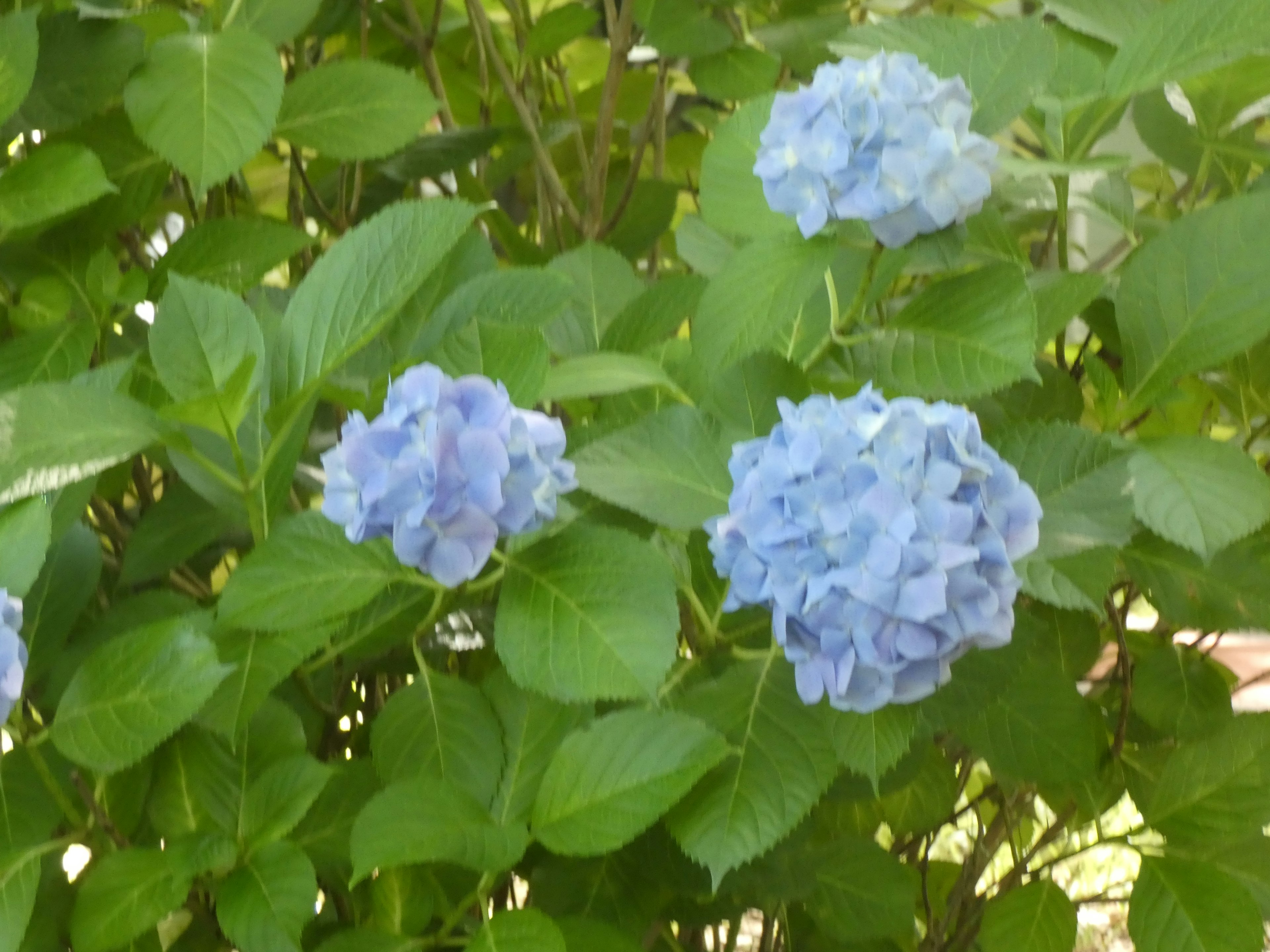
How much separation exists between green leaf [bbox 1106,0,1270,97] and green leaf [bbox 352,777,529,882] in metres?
0.49

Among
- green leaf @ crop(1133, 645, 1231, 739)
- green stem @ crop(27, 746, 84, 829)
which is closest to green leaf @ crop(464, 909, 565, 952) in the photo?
green stem @ crop(27, 746, 84, 829)

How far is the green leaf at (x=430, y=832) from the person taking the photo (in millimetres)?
453

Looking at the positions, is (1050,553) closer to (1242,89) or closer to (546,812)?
(546,812)

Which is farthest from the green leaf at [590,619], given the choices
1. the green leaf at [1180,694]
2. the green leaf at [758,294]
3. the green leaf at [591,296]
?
the green leaf at [1180,694]

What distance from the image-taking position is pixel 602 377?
1.61ft

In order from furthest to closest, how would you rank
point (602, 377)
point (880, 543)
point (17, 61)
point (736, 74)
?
point (736, 74) → point (17, 61) → point (602, 377) → point (880, 543)

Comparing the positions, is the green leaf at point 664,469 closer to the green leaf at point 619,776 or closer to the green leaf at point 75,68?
the green leaf at point 619,776

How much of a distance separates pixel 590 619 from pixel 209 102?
0.40 meters

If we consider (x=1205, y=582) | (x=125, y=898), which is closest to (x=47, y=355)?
(x=125, y=898)

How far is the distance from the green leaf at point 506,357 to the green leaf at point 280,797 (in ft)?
0.69

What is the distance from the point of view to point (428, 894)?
55 cm

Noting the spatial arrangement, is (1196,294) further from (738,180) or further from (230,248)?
(230,248)

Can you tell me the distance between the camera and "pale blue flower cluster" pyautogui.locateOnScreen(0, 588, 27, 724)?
0.45m

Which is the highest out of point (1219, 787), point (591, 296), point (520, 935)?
point (591, 296)
